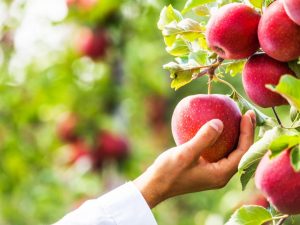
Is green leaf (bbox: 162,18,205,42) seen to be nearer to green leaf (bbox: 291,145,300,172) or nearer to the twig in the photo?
the twig

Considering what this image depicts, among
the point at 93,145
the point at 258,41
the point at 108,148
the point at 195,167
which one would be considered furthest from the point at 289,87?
the point at 93,145

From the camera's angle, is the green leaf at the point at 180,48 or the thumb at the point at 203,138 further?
the green leaf at the point at 180,48

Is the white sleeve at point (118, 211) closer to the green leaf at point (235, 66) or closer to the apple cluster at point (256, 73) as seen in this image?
the apple cluster at point (256, 73)

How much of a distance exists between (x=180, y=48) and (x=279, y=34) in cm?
26

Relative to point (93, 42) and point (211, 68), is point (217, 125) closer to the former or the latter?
point (211, 68)

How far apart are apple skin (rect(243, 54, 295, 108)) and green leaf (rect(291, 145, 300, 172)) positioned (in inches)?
6.6

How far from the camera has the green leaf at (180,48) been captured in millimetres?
1232

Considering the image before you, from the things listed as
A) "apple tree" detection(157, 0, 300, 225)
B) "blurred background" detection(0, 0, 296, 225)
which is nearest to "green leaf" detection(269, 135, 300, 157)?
"apple tree" detection(157, 0, 300, 225)

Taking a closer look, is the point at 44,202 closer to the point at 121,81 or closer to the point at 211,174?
the point at 121,81

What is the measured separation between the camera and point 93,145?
12.3 ft

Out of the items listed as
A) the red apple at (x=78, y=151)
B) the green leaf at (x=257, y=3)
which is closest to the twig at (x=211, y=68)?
the green leaf at (x=257, y=3)

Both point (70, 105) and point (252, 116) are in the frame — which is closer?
point (252, 116)

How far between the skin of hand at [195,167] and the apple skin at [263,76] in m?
0.08

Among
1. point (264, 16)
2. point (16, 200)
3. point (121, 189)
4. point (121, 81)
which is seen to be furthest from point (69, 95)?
point (264, 16)
